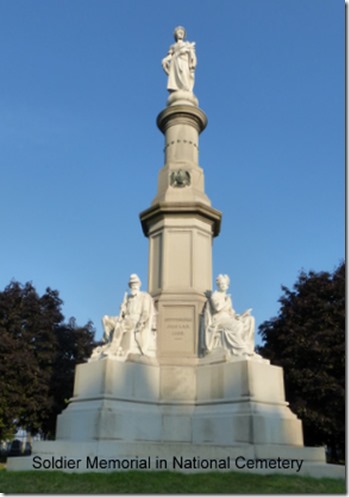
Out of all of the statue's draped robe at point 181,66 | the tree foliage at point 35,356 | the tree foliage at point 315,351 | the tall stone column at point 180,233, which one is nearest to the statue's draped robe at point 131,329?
the tall stone column at point 180,233

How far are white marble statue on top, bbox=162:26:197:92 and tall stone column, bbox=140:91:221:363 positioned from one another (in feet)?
1.66

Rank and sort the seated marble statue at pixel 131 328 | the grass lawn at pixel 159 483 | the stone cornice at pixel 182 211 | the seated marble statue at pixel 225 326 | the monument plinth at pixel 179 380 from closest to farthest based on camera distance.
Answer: the grass lawn at pixel 159 483 → the monument plinth at pixel 179 380 → the seated marble statue at pixel 225 326 → the seated marble statue at pixel 131 328 → the stone cornice at pixel 182 211

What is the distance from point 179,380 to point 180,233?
4.22 meters

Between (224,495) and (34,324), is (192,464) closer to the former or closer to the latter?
(224,495)

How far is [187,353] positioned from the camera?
13.1 meters

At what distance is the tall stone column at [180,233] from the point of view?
44.1 feet

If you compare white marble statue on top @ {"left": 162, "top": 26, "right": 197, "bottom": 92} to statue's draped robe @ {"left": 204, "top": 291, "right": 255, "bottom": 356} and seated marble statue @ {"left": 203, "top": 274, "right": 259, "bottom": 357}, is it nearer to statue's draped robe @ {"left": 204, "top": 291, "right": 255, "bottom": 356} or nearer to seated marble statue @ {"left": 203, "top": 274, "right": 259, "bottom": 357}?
seated marble statue @ {"left": 203, "top": 274, "right": 259, "bottom": 357}

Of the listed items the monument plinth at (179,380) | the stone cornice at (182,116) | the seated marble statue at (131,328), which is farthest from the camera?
the stone cornice at (182,116)

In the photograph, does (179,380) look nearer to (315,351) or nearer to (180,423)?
(180,423)

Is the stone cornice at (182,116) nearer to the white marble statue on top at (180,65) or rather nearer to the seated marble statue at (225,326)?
the white marble statue on top at (180,65)

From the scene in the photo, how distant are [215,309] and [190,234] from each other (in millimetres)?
2586

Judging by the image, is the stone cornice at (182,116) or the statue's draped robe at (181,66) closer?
the stone cornice at (182,116)

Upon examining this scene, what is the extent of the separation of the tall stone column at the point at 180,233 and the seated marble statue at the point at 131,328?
1.69 ft

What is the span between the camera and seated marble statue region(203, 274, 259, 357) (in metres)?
12.4
